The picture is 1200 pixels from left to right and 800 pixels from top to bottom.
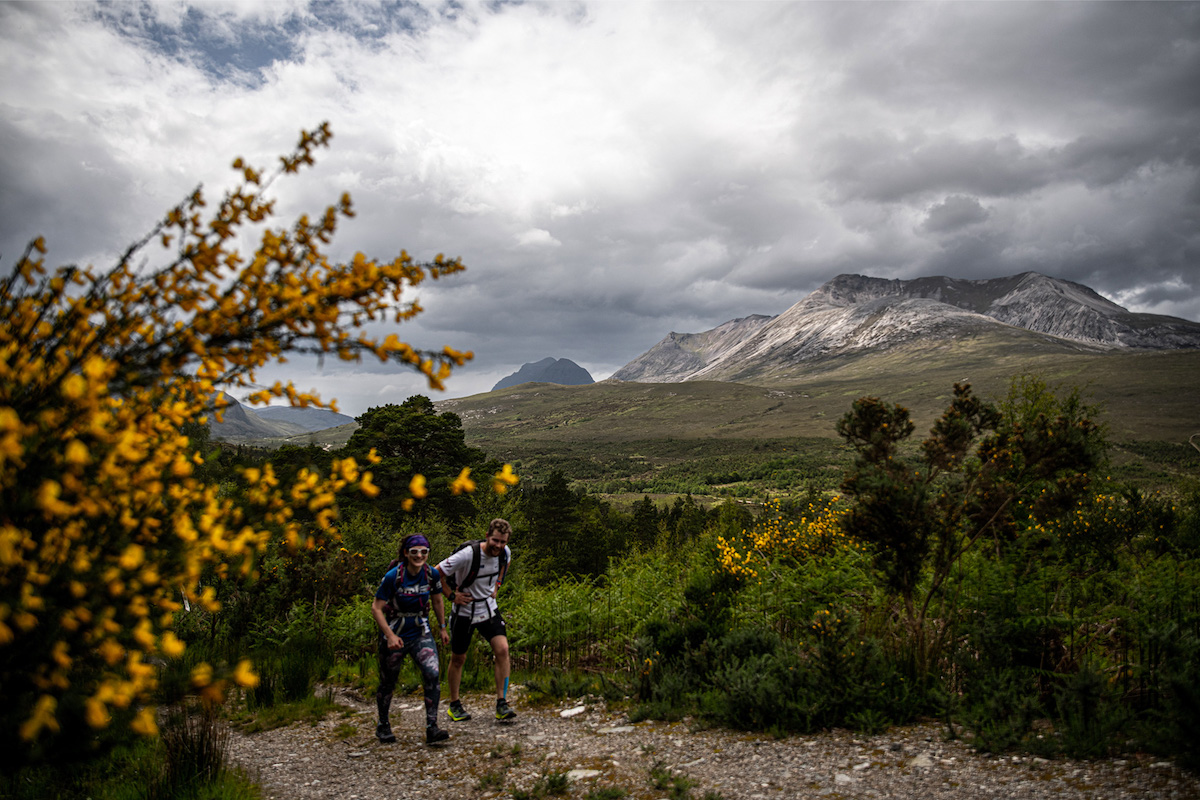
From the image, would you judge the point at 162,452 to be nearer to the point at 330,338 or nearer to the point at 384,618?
the point at 330,338

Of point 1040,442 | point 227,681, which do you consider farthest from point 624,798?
point 1040,442

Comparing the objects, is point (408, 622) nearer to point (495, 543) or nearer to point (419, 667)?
point (419, 667)

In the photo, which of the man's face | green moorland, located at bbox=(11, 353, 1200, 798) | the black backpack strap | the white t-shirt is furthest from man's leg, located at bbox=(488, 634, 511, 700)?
the man's face

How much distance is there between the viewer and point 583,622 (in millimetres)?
8102

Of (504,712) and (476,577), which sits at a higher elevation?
(476,577)

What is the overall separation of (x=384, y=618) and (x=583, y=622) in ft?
10.7

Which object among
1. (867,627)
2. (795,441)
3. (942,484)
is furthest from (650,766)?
(795,441)

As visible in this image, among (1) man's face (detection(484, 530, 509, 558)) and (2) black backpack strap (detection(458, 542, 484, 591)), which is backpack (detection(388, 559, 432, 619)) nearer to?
(2) black backpack strap (detection(458, 542, 484, 591))

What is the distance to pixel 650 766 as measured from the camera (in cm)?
470

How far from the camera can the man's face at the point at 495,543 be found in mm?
6078

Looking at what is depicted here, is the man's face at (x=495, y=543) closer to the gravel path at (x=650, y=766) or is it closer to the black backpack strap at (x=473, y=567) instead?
the black backpack strap at (x=473, y=567)

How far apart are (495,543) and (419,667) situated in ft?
4.47

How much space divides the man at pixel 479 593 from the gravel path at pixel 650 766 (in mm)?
403

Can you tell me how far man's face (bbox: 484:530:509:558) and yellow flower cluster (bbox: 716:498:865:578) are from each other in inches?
173
